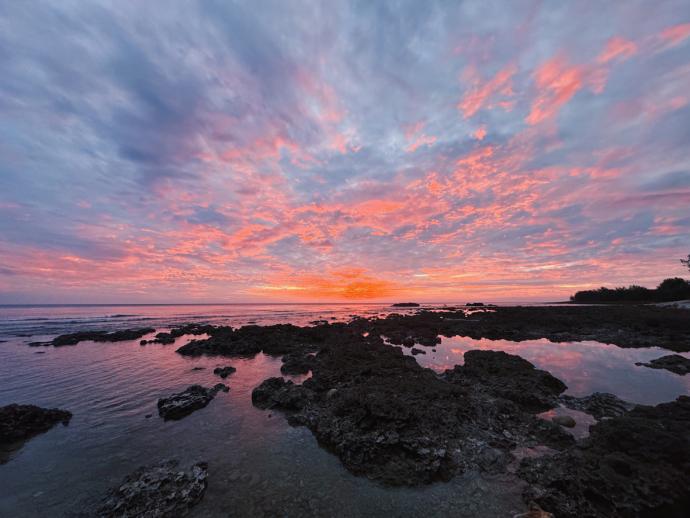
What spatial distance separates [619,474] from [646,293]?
115351mm

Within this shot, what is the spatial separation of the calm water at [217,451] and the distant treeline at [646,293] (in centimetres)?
9167

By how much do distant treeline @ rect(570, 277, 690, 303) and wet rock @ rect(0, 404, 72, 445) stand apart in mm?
117062

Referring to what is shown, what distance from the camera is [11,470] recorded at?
309 inches

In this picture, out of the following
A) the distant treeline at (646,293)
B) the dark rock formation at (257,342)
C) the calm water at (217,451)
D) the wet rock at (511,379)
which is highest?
the distant treeline at (646,293)

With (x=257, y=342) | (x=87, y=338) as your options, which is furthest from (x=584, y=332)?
(x=87, y=338)

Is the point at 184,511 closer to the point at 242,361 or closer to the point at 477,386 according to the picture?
the point at 477,386

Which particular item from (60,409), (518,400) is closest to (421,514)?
(518,400)

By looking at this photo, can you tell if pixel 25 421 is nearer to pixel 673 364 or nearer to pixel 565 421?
pixel 565 421

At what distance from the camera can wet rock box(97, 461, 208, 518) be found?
20.3ft

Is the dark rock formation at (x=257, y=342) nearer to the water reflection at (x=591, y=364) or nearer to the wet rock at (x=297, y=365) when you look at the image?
the wet rock at (x=297, y=365)

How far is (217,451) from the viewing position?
8711 millimetres

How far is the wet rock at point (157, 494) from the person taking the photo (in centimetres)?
618

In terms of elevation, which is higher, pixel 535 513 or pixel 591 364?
pixel 591 364

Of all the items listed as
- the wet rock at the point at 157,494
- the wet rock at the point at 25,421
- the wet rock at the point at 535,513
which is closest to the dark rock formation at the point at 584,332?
the wet rock at the point at 535,513
